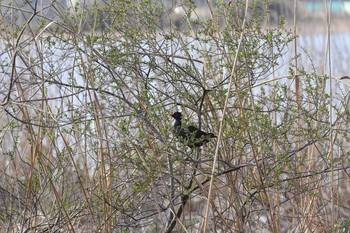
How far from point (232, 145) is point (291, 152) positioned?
0.23 metres

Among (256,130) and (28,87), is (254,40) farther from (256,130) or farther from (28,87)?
(28,87)

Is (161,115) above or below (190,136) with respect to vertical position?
above

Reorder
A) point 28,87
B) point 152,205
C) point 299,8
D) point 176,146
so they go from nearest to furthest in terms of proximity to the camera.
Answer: point 176,146
point 28,87
point 152,205
point 299,8

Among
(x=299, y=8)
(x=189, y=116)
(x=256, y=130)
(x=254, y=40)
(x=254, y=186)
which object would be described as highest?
(x=299, y=8)

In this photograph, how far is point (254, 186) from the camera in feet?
8.82

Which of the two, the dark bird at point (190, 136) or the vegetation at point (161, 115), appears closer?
the dark bird at point (190, 136)

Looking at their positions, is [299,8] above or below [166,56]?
above

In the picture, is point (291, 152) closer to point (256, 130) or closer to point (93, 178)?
point (256, 130)

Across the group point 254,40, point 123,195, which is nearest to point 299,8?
point 254,40

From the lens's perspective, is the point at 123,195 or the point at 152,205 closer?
the point at 123,195

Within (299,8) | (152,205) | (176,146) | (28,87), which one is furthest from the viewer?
(299,8)

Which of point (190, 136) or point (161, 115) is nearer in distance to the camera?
point (190, 136)

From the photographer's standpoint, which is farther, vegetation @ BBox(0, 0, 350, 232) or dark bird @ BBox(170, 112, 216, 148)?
vegetation @ BBox(0, 0, 350, 232)

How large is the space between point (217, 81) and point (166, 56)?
296 mm
